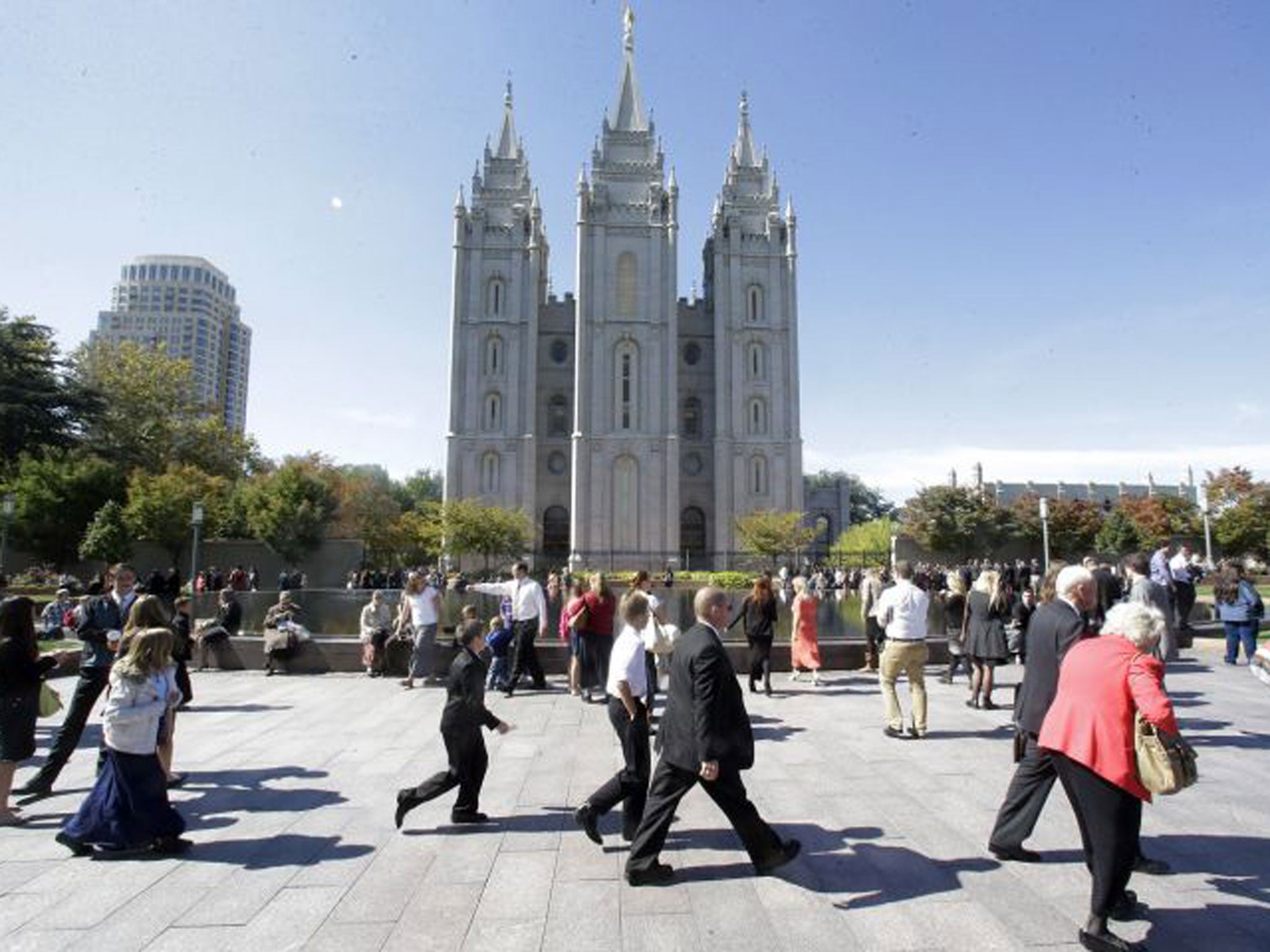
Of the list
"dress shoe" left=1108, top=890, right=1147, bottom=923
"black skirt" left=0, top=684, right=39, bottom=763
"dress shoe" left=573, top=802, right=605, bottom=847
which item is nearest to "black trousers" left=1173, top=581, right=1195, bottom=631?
"dress shoe" left=1108, top=890, right=1147, bottom=923

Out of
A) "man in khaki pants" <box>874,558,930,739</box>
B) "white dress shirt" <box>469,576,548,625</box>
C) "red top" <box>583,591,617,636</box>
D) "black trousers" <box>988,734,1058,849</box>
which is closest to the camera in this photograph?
"black trousers" <box>988,734,1058,849</box>

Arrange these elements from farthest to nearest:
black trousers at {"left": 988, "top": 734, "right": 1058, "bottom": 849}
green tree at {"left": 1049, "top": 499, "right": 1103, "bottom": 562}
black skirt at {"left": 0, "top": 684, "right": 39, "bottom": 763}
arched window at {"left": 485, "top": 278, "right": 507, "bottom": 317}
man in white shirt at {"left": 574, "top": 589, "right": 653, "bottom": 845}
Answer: arched window at {"left": 485, "top": 278, "right": 507, "bottom": 317}, green tree at {"left": 1049, "top": 499, "right": 1103, "bottom": 562}, black skirt at {"left": 0, "top": 684, "right": 39, "bottom": 763}, man in white shirt at {"left": 574, "top": 589, "right": 653, "bottom": 845}, black trousers at {"left": 988, "top": 734, "right": 1058, "bottom": 849}

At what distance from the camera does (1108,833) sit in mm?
3471

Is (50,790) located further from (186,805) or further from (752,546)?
(752,546)

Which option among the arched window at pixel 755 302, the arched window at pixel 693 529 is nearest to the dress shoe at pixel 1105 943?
the arched window at pixel 693 529

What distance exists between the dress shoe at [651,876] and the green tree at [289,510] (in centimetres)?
3304

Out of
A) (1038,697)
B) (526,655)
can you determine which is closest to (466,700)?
(1038,697)

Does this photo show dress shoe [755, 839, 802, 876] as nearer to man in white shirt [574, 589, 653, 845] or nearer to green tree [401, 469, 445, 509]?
man in white shirt [574, 589, 653, 845]

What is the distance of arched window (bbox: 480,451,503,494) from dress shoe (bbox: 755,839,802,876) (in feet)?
145

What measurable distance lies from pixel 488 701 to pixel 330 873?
5.24 meters

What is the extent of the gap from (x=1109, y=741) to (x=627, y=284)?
47.3 metres

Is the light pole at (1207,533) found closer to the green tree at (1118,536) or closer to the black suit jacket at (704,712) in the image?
the green tree at (1118,536)

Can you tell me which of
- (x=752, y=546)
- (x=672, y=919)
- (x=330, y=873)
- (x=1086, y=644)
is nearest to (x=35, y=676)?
(x=330, y=873)

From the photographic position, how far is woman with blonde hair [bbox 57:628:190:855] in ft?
14.9
